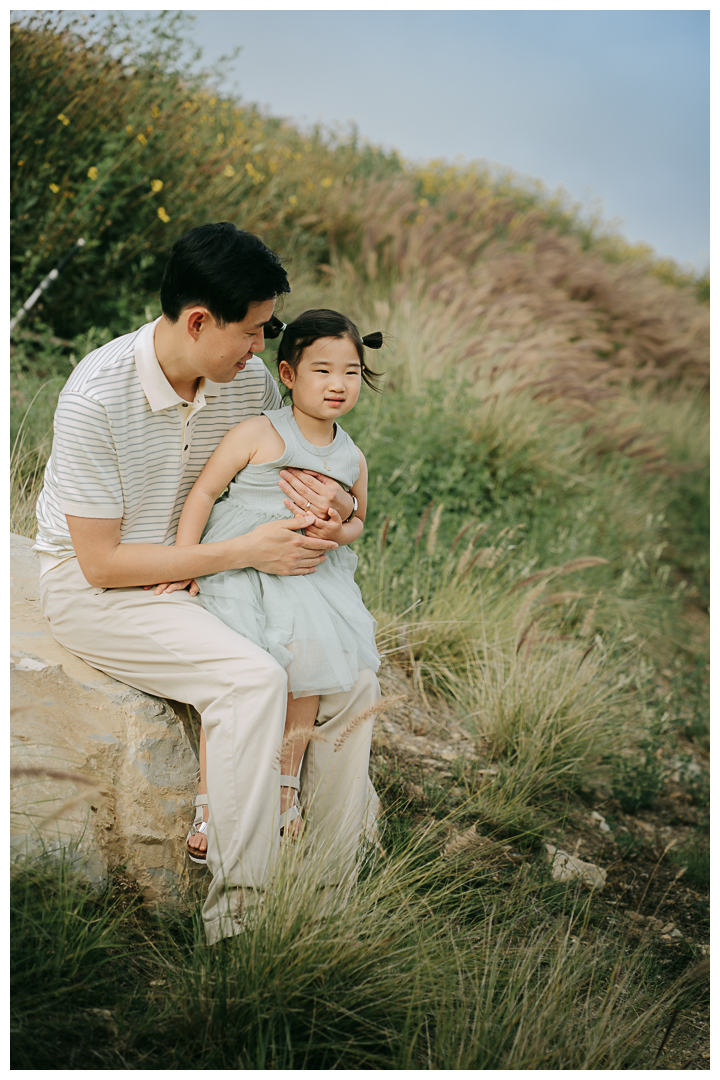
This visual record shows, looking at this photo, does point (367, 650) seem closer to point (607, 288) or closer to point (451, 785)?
point (451, 785)

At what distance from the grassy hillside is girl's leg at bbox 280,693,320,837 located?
0.28 metres

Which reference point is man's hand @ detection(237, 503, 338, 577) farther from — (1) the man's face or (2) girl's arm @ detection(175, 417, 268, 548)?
(1) the man's face

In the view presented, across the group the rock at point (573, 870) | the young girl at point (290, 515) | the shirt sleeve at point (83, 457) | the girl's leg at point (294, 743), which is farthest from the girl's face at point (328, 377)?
the rock at point (573, 870)

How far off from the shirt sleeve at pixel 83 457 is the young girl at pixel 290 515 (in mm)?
296

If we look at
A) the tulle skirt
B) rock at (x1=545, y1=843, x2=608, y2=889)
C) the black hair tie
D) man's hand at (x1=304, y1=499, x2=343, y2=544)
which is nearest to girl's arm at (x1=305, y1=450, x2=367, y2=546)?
man's hand at (x1=304, y1=499, x2=343, y2=544)

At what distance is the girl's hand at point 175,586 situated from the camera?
2260mm

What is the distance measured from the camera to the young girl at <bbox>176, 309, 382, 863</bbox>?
86.2 inches

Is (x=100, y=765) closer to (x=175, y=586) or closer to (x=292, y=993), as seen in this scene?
(x=175, y=586)

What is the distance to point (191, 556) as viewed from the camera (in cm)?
220

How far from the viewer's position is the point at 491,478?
18.2ft
